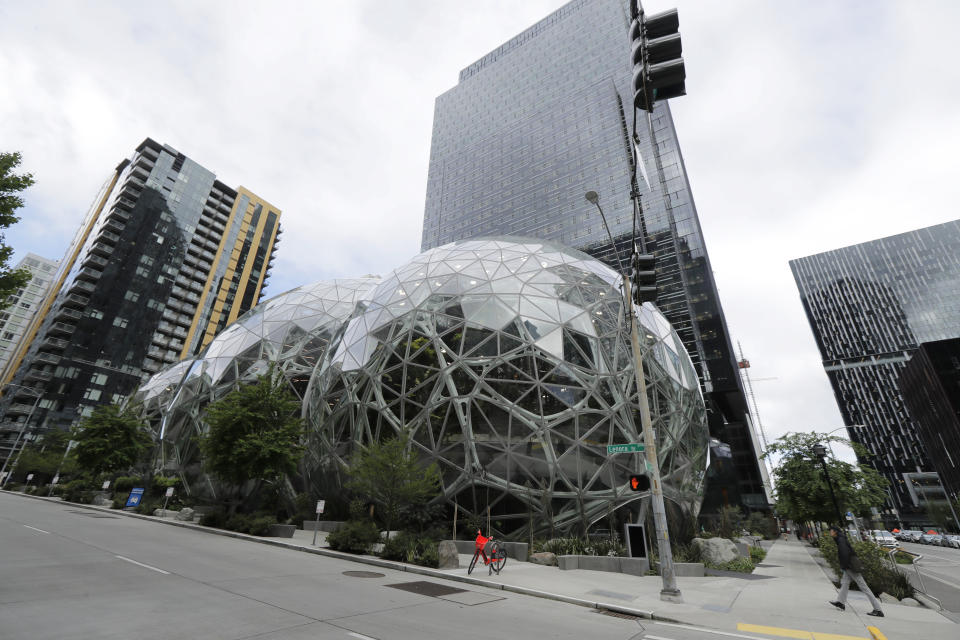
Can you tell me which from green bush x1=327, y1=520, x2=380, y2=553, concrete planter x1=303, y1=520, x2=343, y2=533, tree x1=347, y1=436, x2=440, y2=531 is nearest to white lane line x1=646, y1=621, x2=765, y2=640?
tree x1=347, y1=436, x2=440, y2=531

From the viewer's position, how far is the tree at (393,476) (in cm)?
1672

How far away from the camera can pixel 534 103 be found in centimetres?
9081

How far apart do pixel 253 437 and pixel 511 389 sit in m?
13.4

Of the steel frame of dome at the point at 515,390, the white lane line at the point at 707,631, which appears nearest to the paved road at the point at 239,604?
the white lane line at the point at 707,631

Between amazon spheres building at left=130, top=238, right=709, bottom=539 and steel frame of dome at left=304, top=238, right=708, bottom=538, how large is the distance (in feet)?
0.20

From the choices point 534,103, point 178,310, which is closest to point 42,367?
point 178,310

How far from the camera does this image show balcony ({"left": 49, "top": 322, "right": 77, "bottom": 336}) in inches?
2886

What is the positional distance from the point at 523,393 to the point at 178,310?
98.6m

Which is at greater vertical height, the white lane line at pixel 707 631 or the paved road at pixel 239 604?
the paved road at pixel 239 604

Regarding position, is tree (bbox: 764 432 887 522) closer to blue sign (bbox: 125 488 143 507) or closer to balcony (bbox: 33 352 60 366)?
blue sign (bbox: 125 488 143 507)

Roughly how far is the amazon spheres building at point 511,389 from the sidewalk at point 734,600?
3.72 metres

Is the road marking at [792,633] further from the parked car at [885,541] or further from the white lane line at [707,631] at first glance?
the parked car at [885,541]

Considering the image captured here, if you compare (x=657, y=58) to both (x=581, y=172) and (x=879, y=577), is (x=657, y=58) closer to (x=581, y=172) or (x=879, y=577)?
(x=879, y=577)

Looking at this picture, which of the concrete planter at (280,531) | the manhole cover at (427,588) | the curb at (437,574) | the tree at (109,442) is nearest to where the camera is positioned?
the curb at (437,574)
